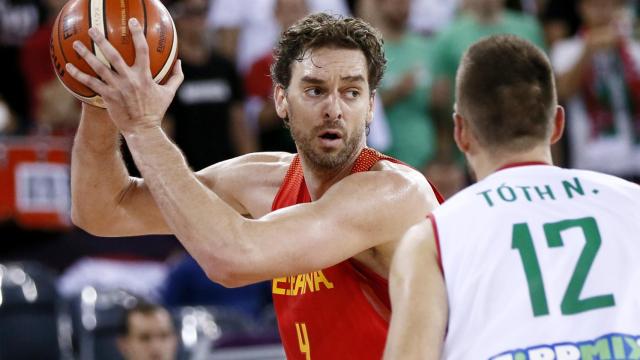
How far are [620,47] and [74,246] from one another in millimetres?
4977

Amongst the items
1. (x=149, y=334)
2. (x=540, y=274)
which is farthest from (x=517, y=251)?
(x=149, y=334)

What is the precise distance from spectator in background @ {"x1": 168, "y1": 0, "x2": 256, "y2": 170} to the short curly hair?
4.39 metres

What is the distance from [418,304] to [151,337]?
449 centimetres

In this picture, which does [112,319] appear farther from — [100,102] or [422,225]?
[422,225]

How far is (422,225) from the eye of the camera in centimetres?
330

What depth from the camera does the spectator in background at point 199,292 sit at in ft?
27.3

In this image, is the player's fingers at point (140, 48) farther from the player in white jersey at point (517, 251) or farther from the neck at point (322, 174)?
the player in white jersey at point (517, 251)

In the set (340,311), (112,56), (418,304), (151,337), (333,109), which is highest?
(112,56)

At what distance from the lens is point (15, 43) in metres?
9.69

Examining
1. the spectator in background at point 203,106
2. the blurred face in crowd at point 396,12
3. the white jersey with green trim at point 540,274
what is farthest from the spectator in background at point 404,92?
the white jersey with green trim at point 540,274

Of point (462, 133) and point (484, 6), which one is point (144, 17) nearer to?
point (462, 133)

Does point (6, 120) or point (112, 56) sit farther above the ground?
point (112, 56)

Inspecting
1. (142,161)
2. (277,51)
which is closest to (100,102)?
(142,161)

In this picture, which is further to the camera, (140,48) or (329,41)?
(329,41)
